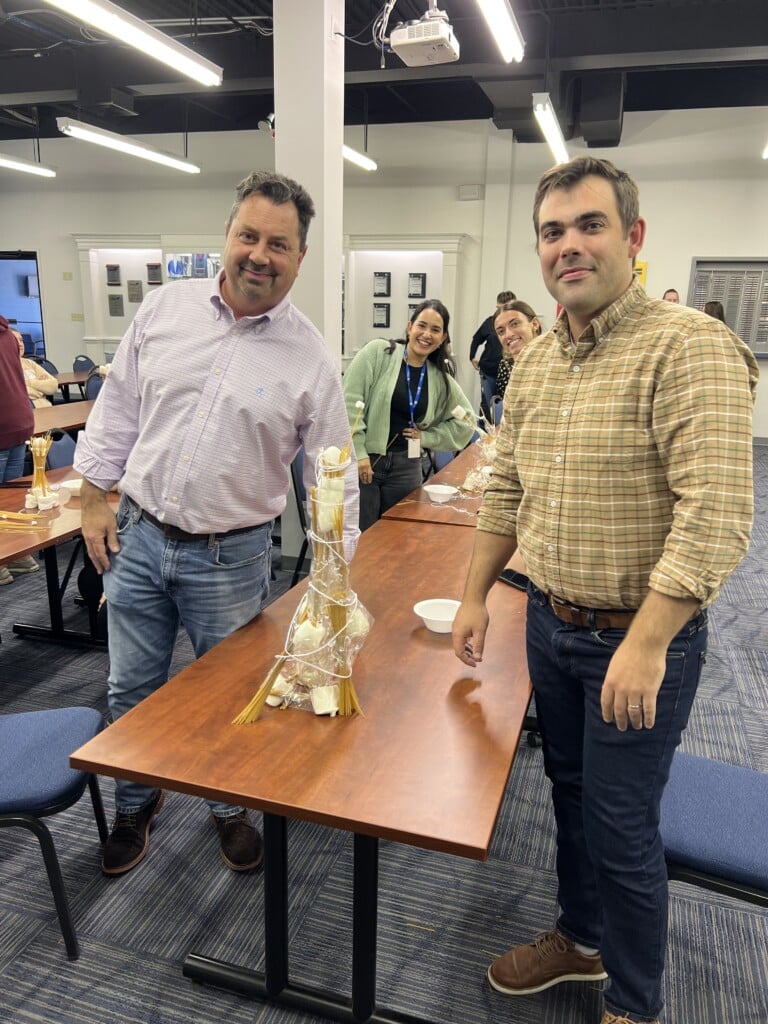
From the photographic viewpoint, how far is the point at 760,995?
5.53 ft

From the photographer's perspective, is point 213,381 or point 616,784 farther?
point 213,381

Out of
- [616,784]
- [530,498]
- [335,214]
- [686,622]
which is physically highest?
[335,214]

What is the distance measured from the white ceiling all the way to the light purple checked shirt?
822 cm

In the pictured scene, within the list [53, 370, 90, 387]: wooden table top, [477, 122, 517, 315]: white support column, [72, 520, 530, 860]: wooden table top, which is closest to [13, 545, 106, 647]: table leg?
[72, 520, 530, 860]: wooden table top

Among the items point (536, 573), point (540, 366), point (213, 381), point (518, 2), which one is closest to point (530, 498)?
point (536, 573)

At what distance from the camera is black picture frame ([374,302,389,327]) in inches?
396

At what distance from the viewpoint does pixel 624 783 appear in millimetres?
1245

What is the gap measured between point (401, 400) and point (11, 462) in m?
2.14

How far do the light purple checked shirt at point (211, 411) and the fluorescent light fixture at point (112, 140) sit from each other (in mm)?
5597

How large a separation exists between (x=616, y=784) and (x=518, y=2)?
6582mm

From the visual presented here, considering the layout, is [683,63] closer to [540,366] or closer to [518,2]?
[518,2]

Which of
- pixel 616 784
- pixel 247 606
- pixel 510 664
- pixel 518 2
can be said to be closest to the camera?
pixel 616 784

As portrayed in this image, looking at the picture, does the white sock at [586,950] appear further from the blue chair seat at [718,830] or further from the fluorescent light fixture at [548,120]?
the fluorescent light fixture at [548,120]

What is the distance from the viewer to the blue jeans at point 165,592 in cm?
177
